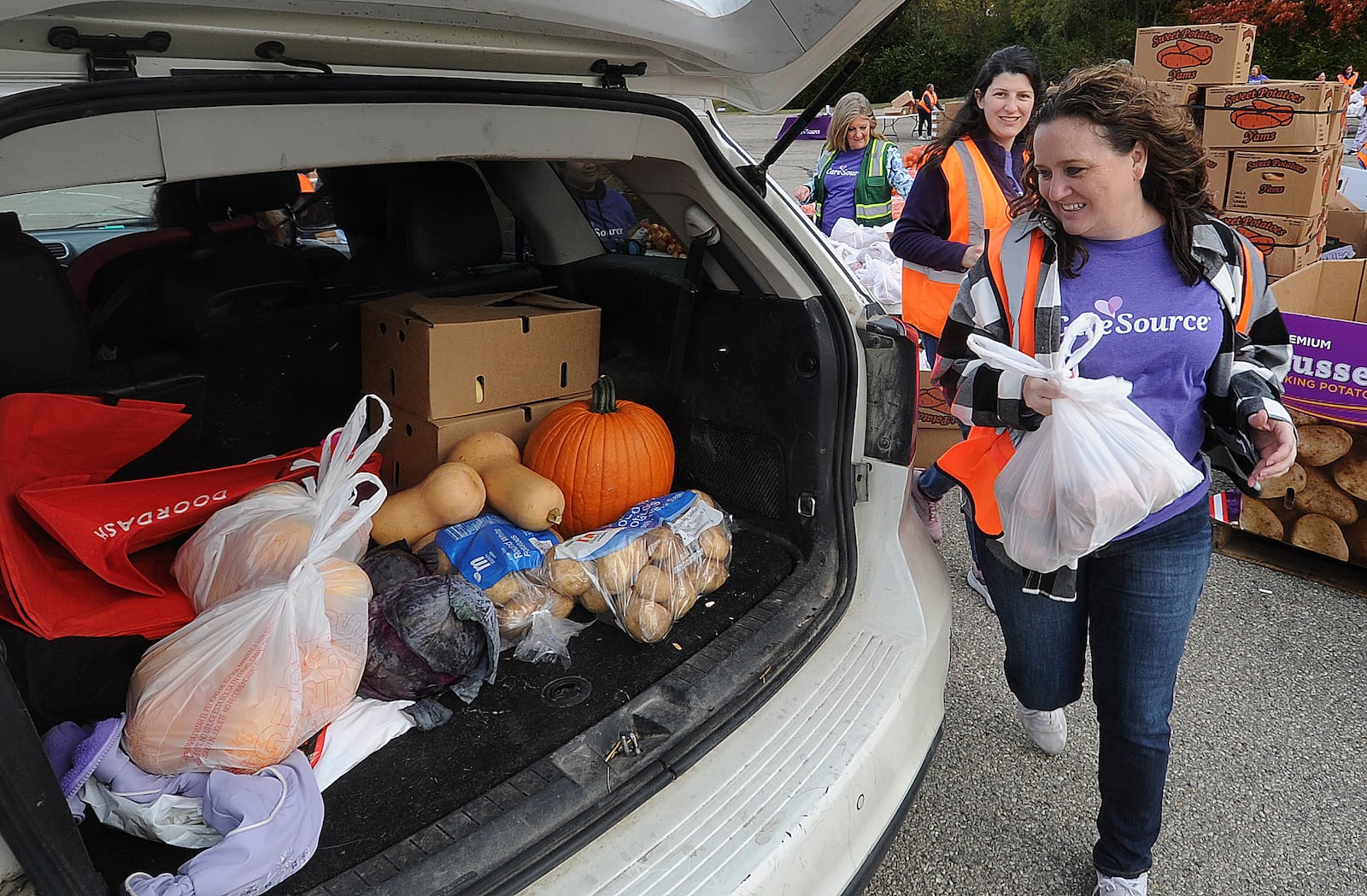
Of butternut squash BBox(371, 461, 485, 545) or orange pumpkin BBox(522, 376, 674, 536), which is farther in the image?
orange pumpkin BBox(522, 376, 674, 536)

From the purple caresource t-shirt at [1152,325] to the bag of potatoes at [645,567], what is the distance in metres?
0.92

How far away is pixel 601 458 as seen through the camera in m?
2.40

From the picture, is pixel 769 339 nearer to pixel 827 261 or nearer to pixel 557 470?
pixel 827 261

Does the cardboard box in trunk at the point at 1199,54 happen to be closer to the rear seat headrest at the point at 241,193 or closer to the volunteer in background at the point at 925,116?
the rear seat headrest at the point at 241,193

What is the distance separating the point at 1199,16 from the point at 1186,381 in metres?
22.7

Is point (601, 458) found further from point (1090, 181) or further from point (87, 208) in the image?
point (87, 208)

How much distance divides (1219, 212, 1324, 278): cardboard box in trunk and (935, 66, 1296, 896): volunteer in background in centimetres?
463

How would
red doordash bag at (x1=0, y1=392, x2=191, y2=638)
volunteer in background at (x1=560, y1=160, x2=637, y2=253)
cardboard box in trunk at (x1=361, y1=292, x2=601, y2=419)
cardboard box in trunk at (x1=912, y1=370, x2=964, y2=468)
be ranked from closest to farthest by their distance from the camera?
red doordash bag at (x1=0, y1=392, x2=191, y2=638), cardboard box in trunk at (x1=361, y1=292, x2=601, y2=419), volunteer in background at (x1=560, y1=160, x2=637, y2=253), cardboard box in trunk at (x1=912, y1=370, x2=964, y2=468)

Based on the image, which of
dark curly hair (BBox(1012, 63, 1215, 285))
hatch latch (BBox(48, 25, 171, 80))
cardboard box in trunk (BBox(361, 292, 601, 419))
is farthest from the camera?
cardboard box in trunk (BBox(361, 292, 601, 419))

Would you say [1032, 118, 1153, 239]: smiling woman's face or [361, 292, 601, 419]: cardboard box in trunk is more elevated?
[1032, 118, 1153, 239]: smiling woman's face

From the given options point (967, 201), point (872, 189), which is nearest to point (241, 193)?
point (967, 201)

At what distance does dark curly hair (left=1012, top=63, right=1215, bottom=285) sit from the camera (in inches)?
74.3

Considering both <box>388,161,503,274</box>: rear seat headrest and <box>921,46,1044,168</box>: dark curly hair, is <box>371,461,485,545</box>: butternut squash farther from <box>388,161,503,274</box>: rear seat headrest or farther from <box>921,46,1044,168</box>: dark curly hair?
<box>921,46,1044,168</box>: dark curly hair

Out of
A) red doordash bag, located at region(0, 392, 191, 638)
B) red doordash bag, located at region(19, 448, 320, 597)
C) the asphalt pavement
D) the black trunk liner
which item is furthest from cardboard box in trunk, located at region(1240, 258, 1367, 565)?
red doordash bag, located at region(0, 392, 191, 638)
